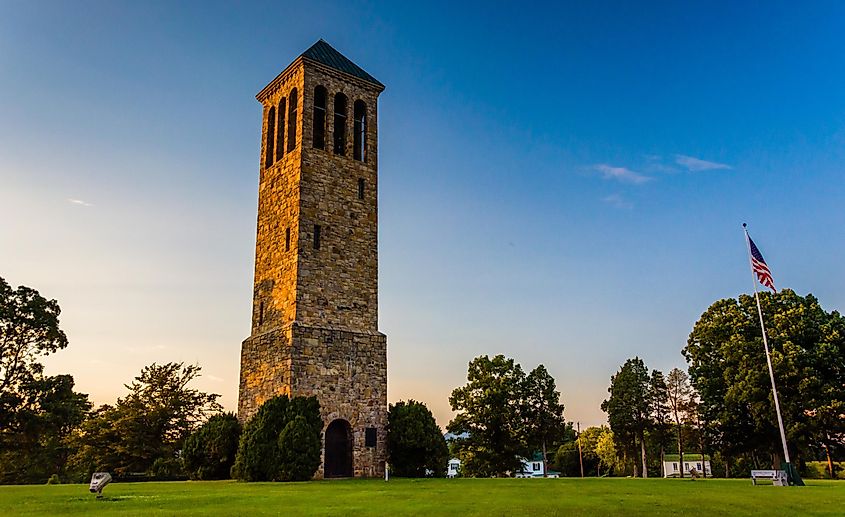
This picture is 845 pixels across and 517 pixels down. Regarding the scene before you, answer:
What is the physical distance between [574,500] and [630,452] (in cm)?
A: 4277

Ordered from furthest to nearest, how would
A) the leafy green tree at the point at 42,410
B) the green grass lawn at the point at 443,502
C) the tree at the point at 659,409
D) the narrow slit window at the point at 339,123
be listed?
the tree at the point at 659,409
the narrow slit window at the point at 339,123
the leafy green tree at the point at 42,410
the green grass lawn at the point at 443,502

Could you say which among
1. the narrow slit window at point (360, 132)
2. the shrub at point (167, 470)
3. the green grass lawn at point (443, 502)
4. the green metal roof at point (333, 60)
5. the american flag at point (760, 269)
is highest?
the green metal roof at point (333, 60)

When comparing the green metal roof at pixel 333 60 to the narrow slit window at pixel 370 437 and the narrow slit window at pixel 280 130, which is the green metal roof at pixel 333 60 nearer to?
the narrow slit window at pixel 280 130

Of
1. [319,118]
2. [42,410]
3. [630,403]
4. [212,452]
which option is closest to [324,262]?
[319,118]

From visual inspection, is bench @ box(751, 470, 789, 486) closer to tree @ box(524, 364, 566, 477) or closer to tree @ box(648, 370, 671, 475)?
tree @ box(524, 364, 566, 477)

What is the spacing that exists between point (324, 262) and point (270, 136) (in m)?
8.05

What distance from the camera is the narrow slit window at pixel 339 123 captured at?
30500mm

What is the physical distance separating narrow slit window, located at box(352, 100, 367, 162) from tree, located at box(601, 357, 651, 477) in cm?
2846

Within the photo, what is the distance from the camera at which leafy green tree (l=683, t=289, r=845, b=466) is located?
30.9 metres

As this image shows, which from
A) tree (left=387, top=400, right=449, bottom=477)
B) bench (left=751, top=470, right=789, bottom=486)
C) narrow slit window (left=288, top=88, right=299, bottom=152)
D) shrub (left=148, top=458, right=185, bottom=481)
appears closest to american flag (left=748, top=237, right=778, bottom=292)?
bench (left=751, top=470, right=789, bottom=486)

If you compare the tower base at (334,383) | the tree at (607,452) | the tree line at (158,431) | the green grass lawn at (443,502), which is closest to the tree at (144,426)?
the tree line at (158,431)

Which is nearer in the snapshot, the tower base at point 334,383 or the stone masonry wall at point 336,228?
the tower base at point 334,383

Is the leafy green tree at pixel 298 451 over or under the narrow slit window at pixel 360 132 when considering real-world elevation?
under

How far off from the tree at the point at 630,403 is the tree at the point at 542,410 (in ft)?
23.9
